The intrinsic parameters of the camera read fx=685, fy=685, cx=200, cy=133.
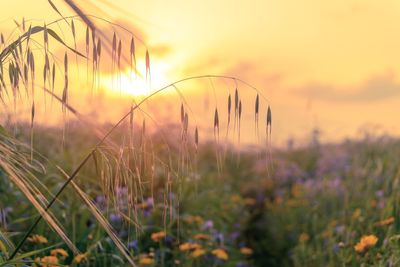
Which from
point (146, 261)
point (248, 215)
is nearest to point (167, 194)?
point (146, 261)

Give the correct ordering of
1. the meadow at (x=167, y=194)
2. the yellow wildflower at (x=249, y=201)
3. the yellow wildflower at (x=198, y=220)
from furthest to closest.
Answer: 1. the yellow wildflower at (x=249, y=201)
2. the yellow wildflower at (x=198, y=220)
3. the meadow at (x=167, y=194)

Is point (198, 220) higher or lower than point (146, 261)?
higher

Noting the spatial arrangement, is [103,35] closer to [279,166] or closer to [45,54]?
[45,54]

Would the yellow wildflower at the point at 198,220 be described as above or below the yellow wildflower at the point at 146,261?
above

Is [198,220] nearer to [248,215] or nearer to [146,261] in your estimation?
[146,261]

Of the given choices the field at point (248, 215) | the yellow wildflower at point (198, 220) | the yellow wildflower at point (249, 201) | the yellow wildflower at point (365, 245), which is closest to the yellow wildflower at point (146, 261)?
the field at point (248, 215)

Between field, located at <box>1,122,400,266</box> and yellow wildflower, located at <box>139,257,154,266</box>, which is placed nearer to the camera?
yellow wildflower, located at <box>139,257,154,266</box>

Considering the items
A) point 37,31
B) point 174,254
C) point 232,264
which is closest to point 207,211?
point 232,264

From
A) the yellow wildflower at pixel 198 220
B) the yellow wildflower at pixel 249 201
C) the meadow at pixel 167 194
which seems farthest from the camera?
the yellow wildflower at pixel 249 201

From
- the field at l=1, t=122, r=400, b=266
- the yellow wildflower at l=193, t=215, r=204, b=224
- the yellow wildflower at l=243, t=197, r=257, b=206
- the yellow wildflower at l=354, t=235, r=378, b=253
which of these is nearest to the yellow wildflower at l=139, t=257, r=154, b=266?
the field at l=1, t=122, r=400, b=266

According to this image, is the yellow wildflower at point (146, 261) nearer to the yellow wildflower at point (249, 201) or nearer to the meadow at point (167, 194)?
the meadow at point (167, 194)

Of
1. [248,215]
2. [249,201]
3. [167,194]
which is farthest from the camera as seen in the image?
[249,201]

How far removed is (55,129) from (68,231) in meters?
3.87

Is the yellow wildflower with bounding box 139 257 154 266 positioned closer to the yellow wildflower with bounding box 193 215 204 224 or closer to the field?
the field
